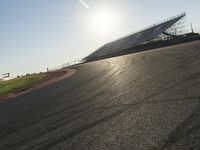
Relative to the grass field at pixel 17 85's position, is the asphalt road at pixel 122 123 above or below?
above

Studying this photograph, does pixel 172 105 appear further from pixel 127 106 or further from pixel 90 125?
pixel 90 125

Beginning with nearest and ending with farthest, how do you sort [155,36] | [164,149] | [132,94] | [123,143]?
[164,149], [123,143], [132,94], [155,36]

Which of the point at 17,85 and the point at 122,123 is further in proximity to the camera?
the point at 17,85

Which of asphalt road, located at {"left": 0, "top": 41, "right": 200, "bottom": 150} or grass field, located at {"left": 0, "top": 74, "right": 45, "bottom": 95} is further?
grass field, located at {"left": 0, "top": 74, "right": 45, "bottom": 95}

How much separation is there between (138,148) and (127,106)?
9.63 feet

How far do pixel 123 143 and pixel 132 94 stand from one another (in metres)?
4.01

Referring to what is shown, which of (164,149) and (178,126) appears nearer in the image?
(164,149)

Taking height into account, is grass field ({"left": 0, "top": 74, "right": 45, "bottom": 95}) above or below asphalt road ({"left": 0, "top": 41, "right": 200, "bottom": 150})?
below

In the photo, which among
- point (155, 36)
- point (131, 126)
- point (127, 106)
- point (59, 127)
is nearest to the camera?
point (131, 126)

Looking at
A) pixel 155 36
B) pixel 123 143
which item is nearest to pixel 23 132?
pixel 123 143

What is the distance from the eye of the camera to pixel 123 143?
16.0 ft

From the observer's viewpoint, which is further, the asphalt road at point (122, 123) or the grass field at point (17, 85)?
the grass field at point (17, 85)

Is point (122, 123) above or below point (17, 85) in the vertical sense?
above

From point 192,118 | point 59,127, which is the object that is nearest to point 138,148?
point 192,118
